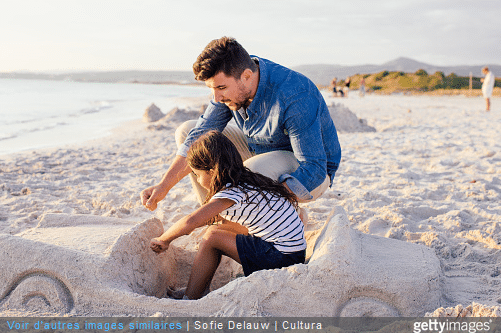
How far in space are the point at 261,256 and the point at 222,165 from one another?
526 mm

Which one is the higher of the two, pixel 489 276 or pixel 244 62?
pixel 244 62

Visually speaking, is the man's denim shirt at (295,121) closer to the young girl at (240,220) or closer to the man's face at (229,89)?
the man's face at (229,89)

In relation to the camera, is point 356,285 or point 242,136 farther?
point 242,136

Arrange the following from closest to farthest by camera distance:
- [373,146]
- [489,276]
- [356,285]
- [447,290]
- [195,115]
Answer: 1. [356,285]
2. [447,290]
3. [489,276]
4. [373,146]
5. [195,115]

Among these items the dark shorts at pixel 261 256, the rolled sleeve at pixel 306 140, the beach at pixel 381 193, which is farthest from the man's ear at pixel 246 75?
the beach at pixel 381 193

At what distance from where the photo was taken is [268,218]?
220 centimetres

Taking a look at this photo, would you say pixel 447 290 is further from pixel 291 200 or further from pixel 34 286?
pixel 34 286

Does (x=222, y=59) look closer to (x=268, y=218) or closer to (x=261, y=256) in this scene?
(x=268, y=218)

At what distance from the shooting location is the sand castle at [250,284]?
1.91 m

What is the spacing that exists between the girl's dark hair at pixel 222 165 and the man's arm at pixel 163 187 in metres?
0.41

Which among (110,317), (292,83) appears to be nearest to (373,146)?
(292,83)

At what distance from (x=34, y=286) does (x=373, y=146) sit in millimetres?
5342

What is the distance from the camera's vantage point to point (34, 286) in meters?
2.02

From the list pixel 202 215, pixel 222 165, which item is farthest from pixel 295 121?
pixel 202 215
